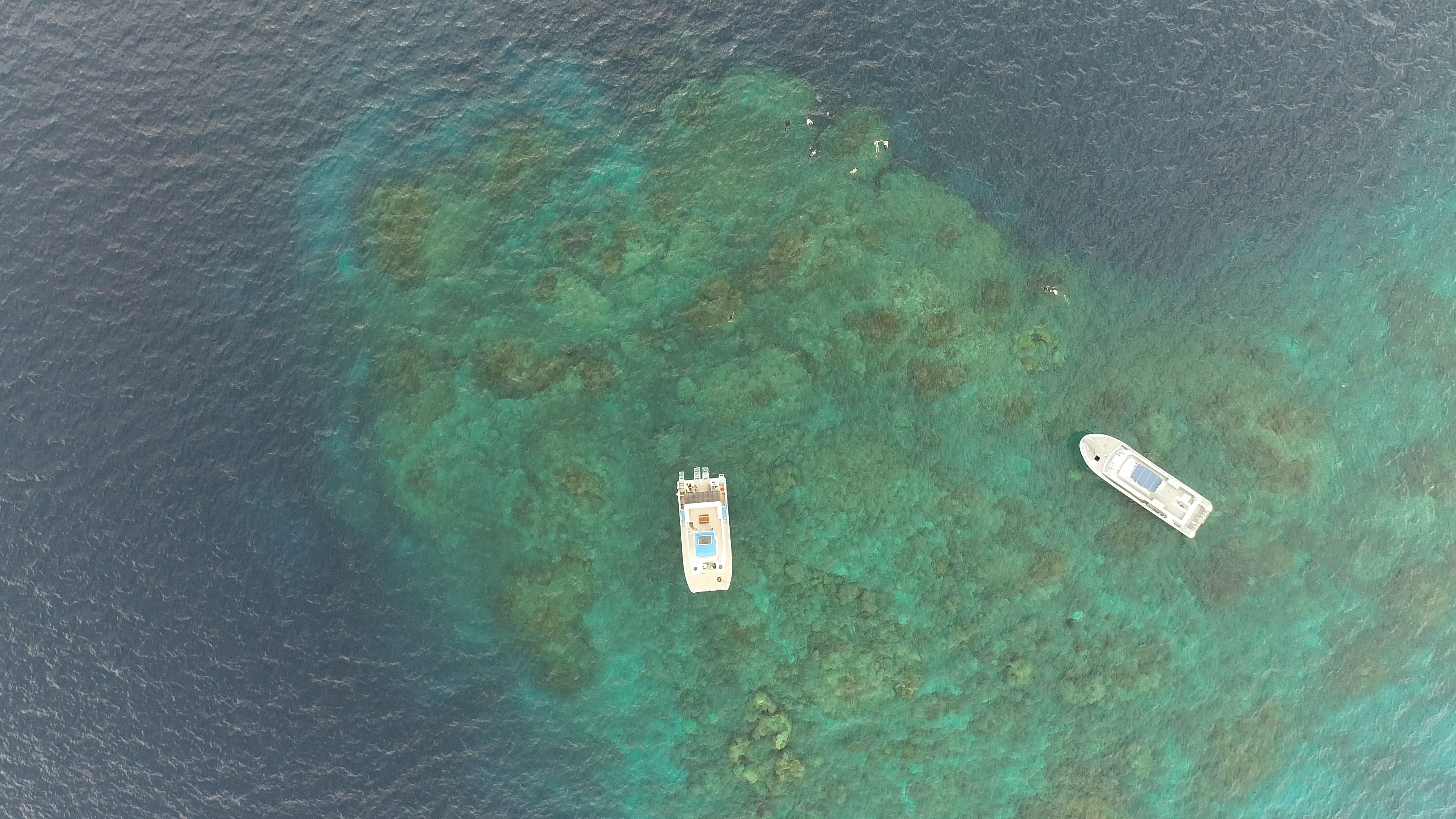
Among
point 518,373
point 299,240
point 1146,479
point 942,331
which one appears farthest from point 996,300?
point 299,240

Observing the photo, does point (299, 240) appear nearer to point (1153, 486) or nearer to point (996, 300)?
point (996, 300)

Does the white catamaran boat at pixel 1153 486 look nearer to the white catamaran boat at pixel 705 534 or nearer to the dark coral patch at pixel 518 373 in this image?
the white catamaran boat at pixel 705 534

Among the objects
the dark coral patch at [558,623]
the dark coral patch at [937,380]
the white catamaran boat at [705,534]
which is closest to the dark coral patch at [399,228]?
the dark coral patch at [558,623]

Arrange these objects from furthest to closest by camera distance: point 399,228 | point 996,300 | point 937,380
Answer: point 399,228 → point 996,300 → point 937,380

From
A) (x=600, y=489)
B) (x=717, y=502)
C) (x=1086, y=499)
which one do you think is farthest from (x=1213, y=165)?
(x=600, y=489)

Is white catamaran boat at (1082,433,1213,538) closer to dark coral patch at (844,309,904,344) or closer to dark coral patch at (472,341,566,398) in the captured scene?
dark coral patch at (844,309,904,344)

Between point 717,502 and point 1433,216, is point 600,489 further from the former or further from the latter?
point 1433,216
